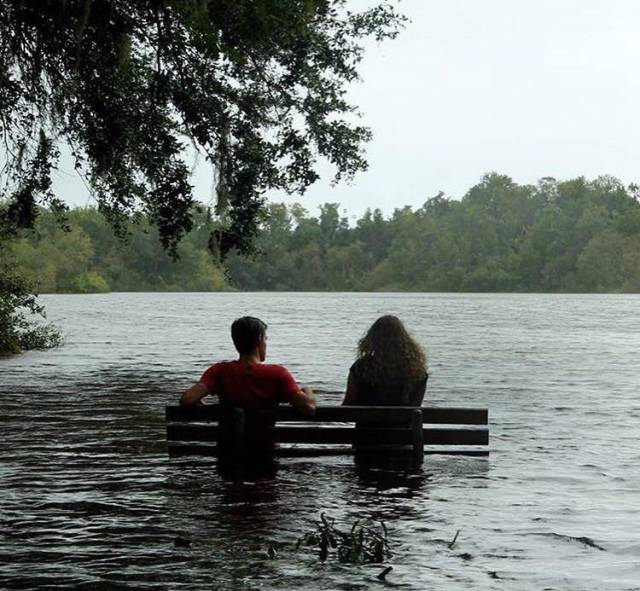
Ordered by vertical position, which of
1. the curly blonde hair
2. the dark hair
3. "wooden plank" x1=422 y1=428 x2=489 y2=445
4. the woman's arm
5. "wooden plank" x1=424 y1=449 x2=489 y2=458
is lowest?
"wooden plank" x1=424 y1=449 x2=489 y2=458

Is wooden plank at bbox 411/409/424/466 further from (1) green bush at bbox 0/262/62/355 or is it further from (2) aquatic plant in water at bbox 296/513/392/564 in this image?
(1) green bush at bbox 0/262/62/355

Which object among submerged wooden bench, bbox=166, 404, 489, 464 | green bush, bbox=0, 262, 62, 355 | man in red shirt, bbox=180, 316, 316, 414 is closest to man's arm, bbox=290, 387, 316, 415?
man in red shirt, bbox=180, 316, 316, 414

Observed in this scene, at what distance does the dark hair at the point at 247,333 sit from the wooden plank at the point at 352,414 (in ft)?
2.36

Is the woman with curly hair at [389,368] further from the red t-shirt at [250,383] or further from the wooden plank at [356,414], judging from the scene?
the red t-shirt at [250,383]

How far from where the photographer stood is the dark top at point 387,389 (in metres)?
11.8

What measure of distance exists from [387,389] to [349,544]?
11.7 feet

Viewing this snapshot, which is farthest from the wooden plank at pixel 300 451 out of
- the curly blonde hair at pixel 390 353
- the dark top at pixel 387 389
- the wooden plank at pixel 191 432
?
the curly blonde hair at pixel 390 353

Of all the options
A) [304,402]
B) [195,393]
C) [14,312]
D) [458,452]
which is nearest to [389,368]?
[304,402]

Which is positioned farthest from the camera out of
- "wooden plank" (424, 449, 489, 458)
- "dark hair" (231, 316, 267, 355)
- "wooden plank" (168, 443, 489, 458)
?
"wooden plank" (424, 449, 489, 458)

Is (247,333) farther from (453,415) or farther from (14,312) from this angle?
(14,312)

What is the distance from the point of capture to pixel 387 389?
11.9 m

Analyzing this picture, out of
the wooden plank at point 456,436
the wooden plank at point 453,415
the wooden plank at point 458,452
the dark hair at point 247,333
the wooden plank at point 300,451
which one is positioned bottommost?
the wooden plank at point 458,452

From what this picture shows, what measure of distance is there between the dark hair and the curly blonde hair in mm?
1464

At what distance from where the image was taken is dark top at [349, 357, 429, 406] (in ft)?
38.8
